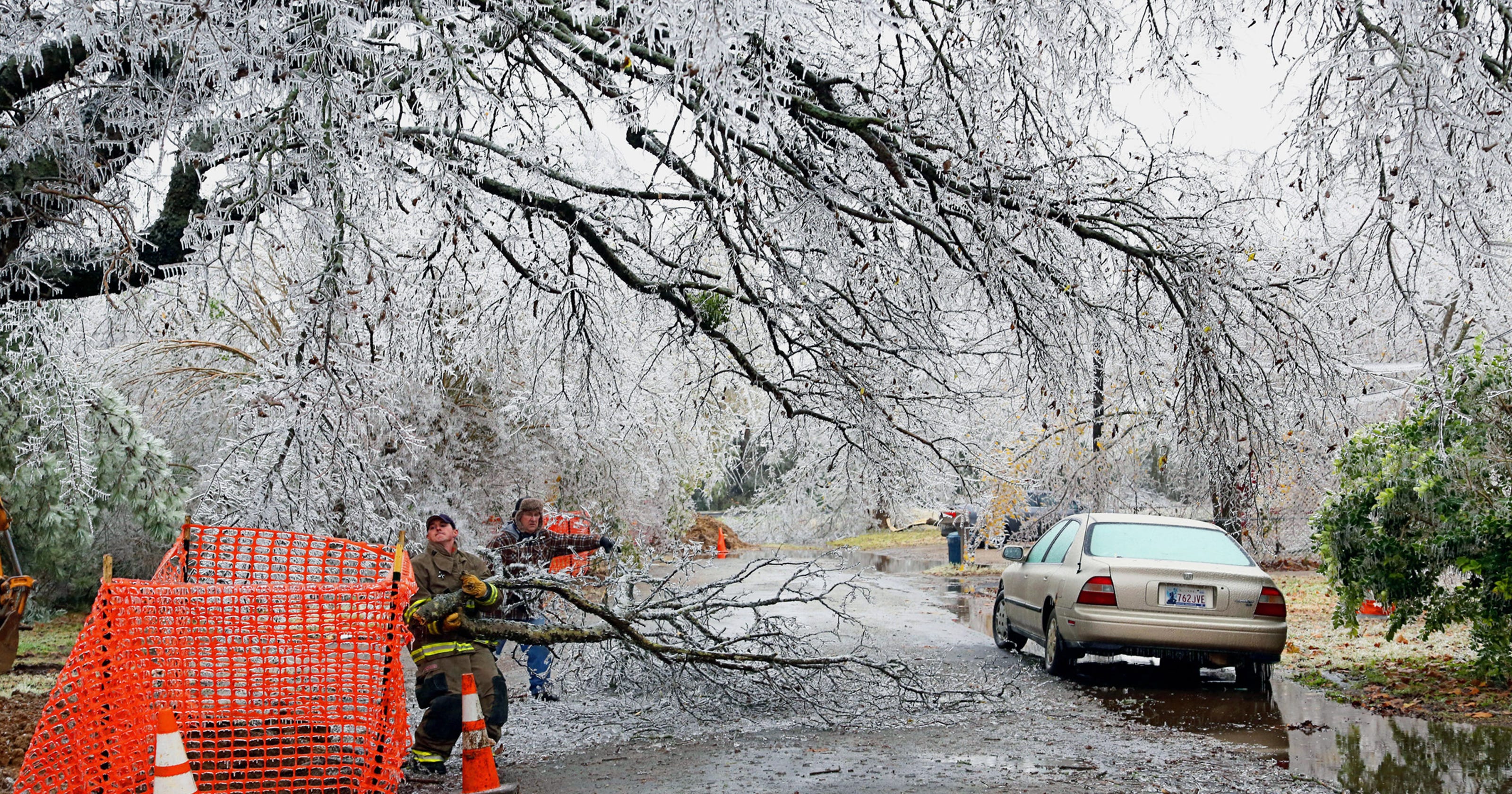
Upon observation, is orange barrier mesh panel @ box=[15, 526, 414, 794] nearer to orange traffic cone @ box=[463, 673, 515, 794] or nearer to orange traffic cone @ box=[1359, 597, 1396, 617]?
orange traffic cone @ box=[463, 673, 515, 794]

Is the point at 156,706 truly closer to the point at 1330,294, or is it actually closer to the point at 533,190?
the point at 533,190

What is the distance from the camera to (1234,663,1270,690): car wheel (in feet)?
34.0

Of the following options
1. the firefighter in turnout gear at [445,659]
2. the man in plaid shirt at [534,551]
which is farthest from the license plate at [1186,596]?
the firefighter in turnout gear at [445,659]

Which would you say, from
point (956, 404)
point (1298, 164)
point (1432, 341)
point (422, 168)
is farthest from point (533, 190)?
point (1432, 341)

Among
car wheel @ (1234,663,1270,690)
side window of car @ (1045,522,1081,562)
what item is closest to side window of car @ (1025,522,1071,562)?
side window of car @ (1045,522,1081,562)

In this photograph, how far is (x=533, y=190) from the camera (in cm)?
827

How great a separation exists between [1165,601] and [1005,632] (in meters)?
2.83

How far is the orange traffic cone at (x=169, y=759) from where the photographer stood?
5031 mm

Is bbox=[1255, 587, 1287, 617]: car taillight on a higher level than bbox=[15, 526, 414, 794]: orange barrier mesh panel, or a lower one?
higher

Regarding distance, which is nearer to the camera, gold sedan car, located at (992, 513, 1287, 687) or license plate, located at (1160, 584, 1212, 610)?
gold sedan car, located at (992, 513, 1287, 687)

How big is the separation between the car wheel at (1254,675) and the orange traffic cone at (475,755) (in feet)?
21.5

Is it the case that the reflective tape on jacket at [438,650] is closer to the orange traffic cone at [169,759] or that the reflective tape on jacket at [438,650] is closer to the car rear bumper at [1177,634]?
the orange traffic cone at [169,759]

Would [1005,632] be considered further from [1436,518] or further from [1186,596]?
[1436,518]

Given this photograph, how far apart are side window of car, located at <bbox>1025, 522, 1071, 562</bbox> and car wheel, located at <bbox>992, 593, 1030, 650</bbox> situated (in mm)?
723
